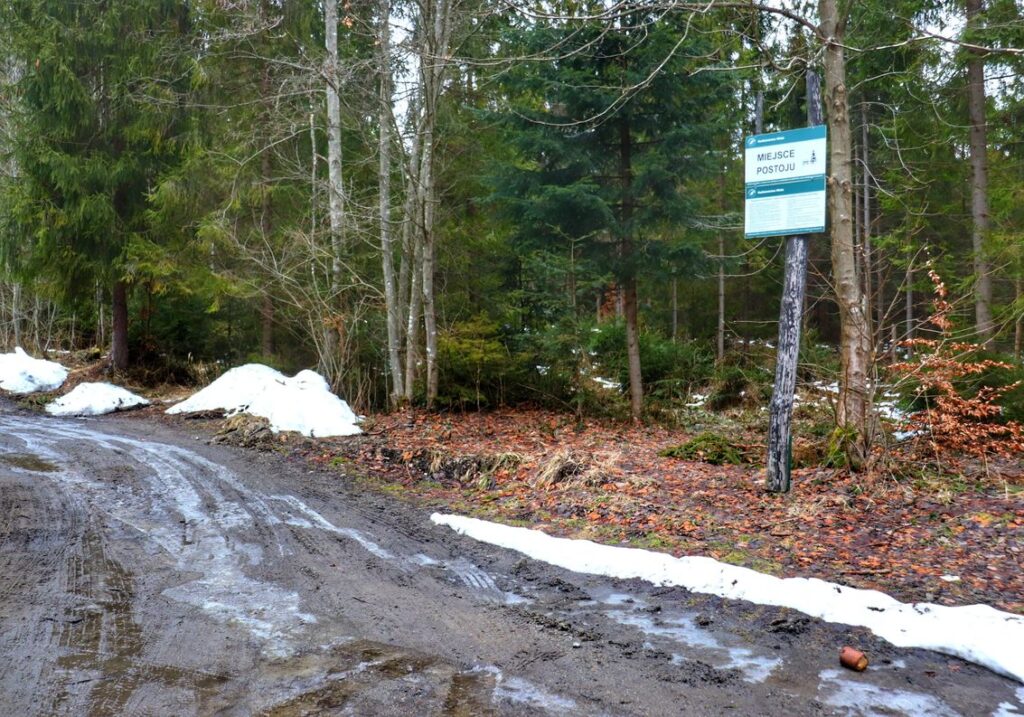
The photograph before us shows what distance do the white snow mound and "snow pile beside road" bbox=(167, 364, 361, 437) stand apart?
4.94ft

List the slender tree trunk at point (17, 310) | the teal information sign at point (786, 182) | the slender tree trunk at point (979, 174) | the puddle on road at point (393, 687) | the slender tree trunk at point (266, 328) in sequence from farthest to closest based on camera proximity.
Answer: the slender tree trunk at point (17, 310) → the slender tree trunk at point (266, 328) → the slender tree trunk at point (979, 174) → the teal information sign at point (786, 182) → the puddle on road at point (393, 687)

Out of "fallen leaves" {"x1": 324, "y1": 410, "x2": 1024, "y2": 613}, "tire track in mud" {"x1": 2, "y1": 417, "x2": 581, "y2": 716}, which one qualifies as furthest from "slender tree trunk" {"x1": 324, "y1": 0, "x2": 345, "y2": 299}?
"tire track in mud" {"x1": 2, "y1": 417, "x2": 581, "y2": 716}

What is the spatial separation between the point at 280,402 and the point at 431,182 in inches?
187

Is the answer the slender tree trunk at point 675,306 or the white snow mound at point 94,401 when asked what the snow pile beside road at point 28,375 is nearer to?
the white snow mound at point 94,401

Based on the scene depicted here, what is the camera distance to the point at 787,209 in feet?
20.3

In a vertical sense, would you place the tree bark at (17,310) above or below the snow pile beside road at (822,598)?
above

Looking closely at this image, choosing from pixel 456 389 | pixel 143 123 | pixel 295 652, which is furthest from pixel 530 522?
pixel 143 123

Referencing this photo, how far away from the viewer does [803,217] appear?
6109 millimetres

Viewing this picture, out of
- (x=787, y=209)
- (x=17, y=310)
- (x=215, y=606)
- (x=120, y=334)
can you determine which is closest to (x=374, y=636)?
(x=215, y=606)

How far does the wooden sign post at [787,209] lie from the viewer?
237 inches

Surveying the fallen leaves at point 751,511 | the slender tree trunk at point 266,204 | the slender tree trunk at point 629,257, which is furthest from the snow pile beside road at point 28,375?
the slender tree trunk at point 629,257

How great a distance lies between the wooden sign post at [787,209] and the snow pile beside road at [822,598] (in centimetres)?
218

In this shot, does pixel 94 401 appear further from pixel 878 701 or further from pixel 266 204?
pixel 878 701

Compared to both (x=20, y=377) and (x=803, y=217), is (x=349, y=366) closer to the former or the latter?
(x=20, y=377)
